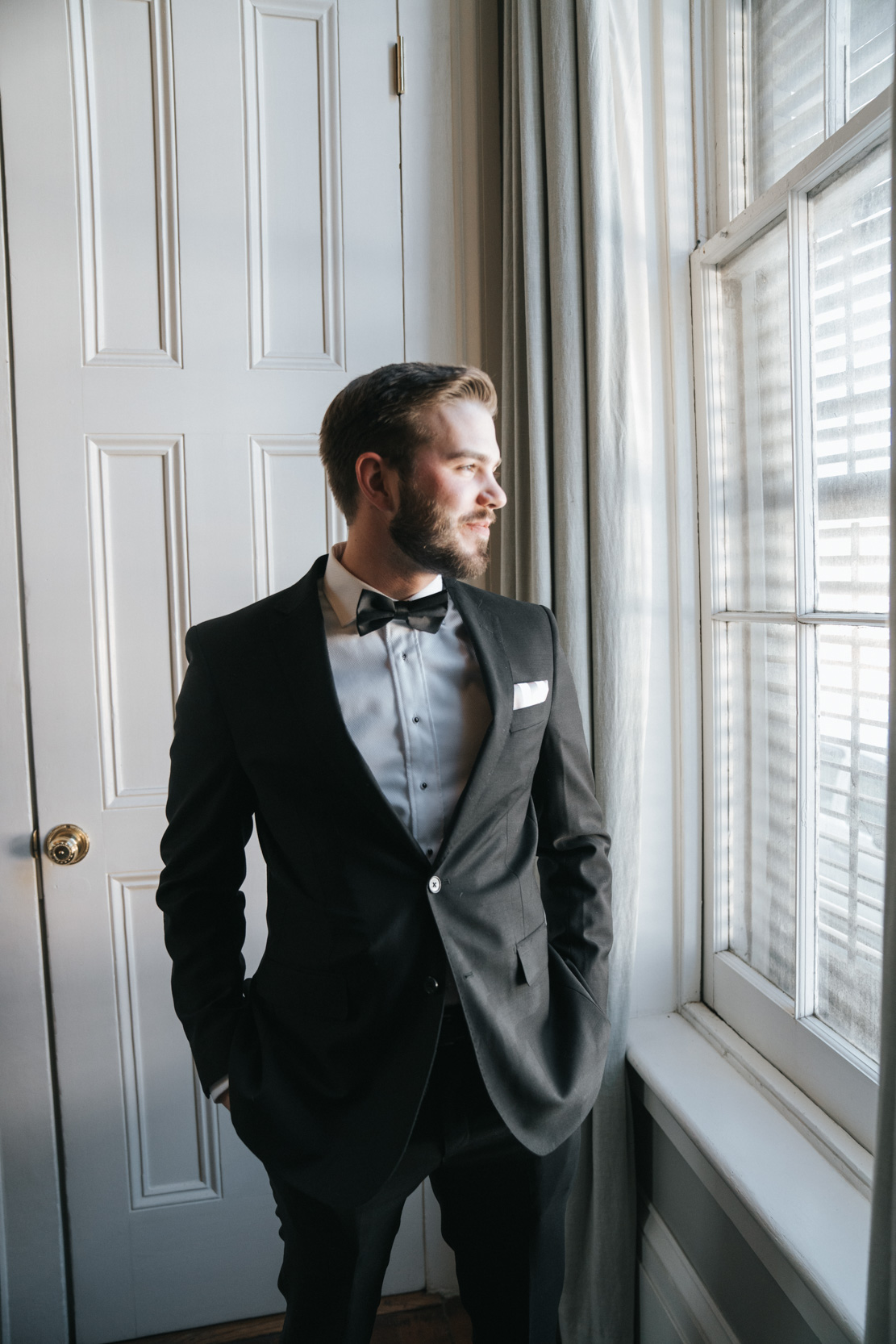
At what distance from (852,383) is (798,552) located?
0.24m

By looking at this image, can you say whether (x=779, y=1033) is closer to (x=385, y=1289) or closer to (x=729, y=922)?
(x=729, y=922)

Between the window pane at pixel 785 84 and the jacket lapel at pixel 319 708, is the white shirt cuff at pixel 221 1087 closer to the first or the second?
the jacket lapel at pixel 319 708

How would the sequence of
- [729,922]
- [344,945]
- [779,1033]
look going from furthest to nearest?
[729,922] → [779,1033] → [344,945]

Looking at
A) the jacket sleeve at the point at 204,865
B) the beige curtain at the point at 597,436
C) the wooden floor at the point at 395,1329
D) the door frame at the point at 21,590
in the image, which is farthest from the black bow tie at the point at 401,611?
the wooden floor at the point at 395,1329

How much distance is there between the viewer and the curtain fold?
30.9 inches

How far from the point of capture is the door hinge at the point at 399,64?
1.68 m

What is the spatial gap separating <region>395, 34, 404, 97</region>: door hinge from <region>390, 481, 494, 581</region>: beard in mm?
1068

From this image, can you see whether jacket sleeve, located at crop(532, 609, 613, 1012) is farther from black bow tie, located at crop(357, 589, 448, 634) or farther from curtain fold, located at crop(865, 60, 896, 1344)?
curtain fold, located at crop(865, 60, 896, 1344)

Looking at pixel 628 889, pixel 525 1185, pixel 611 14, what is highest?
pixel 611 14

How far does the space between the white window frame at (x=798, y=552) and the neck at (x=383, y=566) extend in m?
0.57

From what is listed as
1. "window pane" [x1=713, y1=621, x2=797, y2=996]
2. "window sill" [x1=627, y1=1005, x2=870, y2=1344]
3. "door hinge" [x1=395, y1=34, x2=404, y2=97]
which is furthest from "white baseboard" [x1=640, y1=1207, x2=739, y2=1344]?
"door hinge" [x1=395, y1=34, x2=404, y2=97]

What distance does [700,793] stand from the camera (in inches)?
61.3

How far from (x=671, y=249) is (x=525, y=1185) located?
5.10ft

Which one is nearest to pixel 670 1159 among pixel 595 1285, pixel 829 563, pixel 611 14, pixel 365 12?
pixel 595 1285
